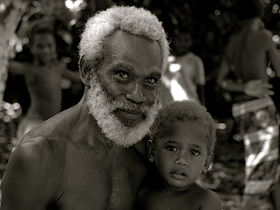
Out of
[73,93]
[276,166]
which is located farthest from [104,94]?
[73,93]

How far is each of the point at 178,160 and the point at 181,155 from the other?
35 mm

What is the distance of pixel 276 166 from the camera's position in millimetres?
5340

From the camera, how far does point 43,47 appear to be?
668 cm

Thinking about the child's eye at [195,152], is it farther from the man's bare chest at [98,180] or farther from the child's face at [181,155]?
the man's bare chest at [98,180]

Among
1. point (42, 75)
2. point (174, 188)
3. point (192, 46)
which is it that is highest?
point (174, 188)

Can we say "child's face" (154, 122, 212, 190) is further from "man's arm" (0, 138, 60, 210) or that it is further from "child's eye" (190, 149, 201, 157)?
"man's arm" (0, 138, 60, 210)

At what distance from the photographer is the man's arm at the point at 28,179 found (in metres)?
2.22

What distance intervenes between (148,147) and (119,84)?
56 cm

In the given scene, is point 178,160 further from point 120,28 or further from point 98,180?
point 120,28

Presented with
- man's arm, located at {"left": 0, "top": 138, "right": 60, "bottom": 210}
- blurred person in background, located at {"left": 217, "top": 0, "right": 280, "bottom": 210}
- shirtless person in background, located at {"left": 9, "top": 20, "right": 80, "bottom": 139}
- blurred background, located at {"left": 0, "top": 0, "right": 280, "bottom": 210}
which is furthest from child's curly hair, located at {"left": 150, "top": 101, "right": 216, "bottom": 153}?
blurred background, located at {"left": 0, "top": 0, "right": 280, "bottom": 210}

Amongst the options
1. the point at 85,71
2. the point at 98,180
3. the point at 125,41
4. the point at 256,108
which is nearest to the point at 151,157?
the point at 98,180

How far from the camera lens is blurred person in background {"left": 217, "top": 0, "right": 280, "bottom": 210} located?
17.5ft

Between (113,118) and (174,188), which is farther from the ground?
(113,118)

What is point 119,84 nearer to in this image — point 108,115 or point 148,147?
point 108,115
